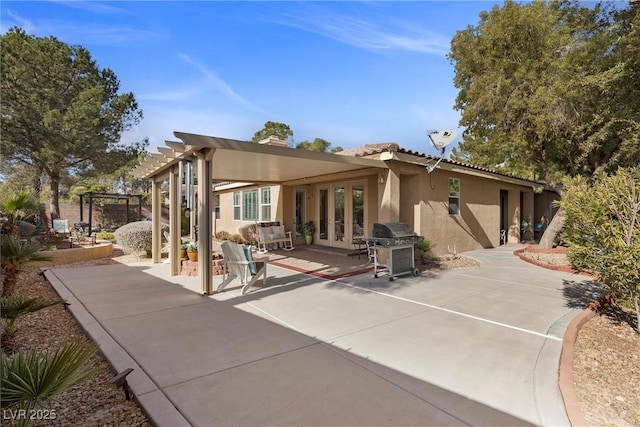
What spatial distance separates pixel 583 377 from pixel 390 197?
621 centimetres

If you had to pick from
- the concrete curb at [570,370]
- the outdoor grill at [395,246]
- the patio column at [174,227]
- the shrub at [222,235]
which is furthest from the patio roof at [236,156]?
the shrub at [222,235]

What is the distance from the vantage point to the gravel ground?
268 cm

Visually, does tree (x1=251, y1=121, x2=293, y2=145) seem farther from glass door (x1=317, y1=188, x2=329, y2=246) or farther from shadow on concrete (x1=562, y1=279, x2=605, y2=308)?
shadow on concrete (x1=562, y1=279, x2=605, y2=308)

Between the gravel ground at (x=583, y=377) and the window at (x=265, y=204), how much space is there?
9866mm

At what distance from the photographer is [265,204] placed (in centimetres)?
1523

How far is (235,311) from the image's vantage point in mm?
5406

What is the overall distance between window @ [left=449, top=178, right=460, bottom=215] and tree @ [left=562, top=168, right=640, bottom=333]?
22.4 ft

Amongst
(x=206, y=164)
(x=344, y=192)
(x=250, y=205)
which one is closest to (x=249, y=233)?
(x=250, y=205)

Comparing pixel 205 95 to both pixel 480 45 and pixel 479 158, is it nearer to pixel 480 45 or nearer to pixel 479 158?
pixel 480 45

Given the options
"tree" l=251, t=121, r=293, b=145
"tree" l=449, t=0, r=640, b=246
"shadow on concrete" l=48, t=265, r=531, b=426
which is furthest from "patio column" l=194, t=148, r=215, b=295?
"tree" l=251, t=121, r=293, b=145

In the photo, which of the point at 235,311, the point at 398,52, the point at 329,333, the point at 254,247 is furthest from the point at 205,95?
the point at 329,333

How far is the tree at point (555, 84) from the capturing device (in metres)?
9.84

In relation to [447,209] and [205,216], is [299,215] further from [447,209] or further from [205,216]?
[205,216]

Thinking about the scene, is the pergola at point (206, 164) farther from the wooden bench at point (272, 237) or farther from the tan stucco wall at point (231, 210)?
the tan stucco wall at point (231, 210)
